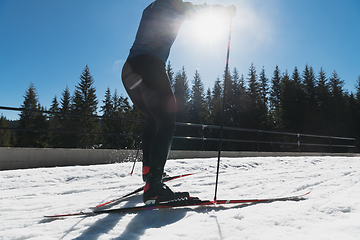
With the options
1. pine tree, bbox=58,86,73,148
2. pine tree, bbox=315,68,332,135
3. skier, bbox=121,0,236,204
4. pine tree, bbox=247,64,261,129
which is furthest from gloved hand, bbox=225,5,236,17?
pine tree, bbox=315,68,332,135

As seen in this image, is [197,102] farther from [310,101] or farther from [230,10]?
[230,10]

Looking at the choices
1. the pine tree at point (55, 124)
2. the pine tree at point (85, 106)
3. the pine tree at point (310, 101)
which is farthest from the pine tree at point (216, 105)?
the pine tree at point (55, 124)

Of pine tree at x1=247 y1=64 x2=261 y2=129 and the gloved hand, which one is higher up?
pine tree at x1=247 y1=64 x2=261 y2=129

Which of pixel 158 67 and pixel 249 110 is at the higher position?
pixel 249 110

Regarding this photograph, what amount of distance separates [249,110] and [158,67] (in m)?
32.0

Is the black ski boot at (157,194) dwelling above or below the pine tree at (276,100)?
below

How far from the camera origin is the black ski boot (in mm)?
1414

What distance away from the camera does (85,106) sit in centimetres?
3269

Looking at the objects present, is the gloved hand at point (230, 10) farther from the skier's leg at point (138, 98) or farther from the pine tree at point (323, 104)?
the pine tree at point (323, 104)

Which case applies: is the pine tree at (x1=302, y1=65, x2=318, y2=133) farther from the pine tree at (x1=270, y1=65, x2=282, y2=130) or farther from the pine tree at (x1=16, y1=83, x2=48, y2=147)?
the pine tree at (x1=16, y1=83, x2=48, y2=147)

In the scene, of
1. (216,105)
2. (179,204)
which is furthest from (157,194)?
(216,105)

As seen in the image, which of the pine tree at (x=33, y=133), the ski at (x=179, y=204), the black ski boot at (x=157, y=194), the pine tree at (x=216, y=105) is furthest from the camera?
the pine tree at (x=216, y=105)

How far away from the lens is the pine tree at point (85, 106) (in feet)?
93.3

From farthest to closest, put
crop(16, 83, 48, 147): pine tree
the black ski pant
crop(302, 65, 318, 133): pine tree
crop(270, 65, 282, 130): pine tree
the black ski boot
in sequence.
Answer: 1. crop(270, 65, 282, 130): pine tree
2. crop(302, 65, 318, 133): pine tree
3. crop(16, 83, 48, 147): pine tree
4. the black ski pant
5. the black ski boot
